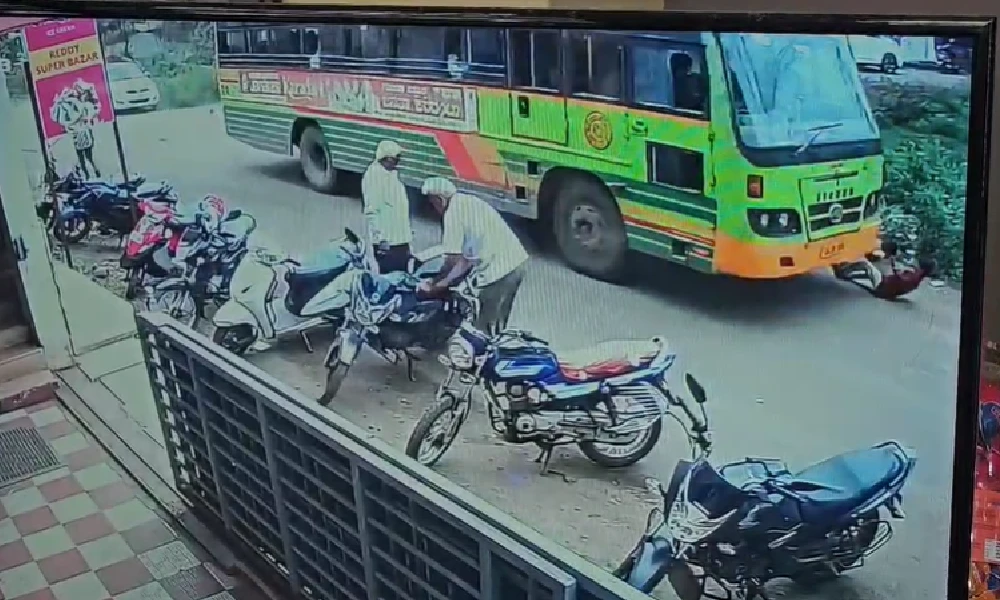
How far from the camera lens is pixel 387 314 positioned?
103cm

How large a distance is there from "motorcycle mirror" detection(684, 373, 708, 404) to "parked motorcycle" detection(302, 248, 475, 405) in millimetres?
219

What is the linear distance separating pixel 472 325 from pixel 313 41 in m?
0.32

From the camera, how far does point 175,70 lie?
110 cm

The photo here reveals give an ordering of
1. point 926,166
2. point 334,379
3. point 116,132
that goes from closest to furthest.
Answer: point 926,166 < point 334,379 < point 116,132

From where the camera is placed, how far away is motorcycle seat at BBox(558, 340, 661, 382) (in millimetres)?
886

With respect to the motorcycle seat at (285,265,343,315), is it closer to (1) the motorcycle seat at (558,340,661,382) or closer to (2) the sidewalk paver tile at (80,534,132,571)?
(1) the motorcycle seat at (558,340,661,382)

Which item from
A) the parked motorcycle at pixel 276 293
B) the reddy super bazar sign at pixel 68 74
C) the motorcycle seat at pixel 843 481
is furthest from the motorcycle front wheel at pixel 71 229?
the motorcycle seat at pixel 843 481

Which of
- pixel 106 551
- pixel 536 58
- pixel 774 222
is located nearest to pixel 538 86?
pixel 536 58

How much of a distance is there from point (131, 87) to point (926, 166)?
0.84 m

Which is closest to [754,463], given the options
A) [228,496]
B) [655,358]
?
[655,358]

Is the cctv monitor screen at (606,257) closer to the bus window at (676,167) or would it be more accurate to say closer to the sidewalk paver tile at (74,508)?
the bus window at (676,167)

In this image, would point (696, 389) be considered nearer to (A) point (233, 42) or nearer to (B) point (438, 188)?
(B) point (438, 188)

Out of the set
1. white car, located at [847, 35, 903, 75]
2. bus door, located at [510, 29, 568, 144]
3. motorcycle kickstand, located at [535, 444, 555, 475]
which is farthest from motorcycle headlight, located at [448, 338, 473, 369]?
white car, located at [847, 35, 903, 75]

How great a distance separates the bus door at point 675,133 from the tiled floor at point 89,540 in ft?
2.53
